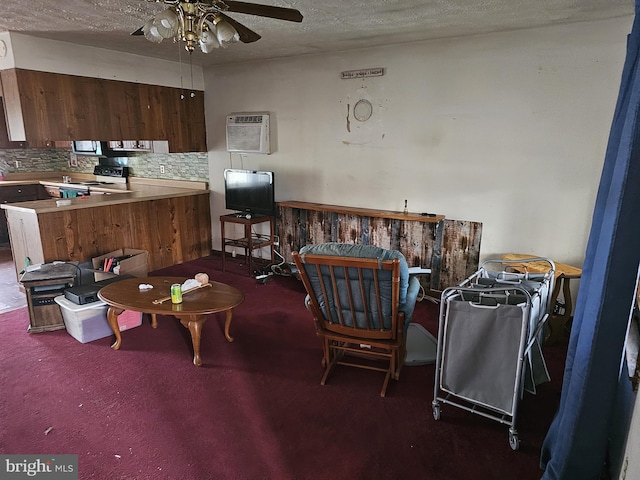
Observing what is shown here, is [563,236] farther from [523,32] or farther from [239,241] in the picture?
[239,241]


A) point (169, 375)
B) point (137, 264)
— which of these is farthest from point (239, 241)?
point (169, 375)

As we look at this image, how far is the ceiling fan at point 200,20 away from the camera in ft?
6.36

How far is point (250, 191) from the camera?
483 centimetres

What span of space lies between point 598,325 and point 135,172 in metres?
6.17

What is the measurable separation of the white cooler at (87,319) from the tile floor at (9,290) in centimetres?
98

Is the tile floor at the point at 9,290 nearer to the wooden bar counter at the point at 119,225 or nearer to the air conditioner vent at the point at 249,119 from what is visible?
the wooden bar counter at the point at 119,225

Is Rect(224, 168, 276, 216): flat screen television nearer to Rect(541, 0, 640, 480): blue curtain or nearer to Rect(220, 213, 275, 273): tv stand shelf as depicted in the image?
Rect(220, 213, 275, 273): tv stand shelf

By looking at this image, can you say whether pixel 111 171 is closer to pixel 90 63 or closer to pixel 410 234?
pixel 90 63

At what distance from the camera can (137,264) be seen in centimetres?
Answer: 397

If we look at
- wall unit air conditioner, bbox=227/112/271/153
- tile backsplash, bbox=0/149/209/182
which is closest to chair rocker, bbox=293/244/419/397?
wall unit air conditioner, bbox=227/112/271/153

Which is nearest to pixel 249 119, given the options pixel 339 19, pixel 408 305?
pixel 339 19

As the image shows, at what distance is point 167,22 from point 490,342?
7.20 feet

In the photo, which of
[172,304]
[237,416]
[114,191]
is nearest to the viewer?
[237,416]

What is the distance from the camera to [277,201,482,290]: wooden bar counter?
3.91 meters
